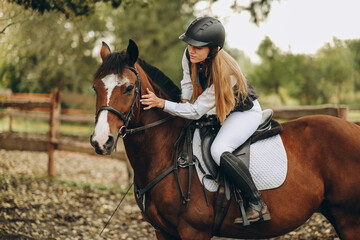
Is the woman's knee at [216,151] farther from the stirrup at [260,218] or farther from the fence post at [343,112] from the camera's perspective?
the fence post at [343,112]

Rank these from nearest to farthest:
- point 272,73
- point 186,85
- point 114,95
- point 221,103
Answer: point 114,95 → point 221,103 → point 186,85 → point 272,73

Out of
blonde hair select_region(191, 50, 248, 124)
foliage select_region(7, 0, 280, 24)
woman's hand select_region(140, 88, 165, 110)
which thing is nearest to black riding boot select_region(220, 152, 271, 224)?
blonde hair select_region(191, 50, 248, 124)

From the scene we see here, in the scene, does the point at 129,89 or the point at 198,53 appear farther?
the point at 198,53

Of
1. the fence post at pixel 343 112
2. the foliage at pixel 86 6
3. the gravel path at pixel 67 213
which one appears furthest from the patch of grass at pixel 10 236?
the fence post at pixel 343 112

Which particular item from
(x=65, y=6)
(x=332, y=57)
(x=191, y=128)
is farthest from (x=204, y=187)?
(x=332, y=57)

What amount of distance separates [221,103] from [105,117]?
38.9 inches

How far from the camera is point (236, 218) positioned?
9.87ft

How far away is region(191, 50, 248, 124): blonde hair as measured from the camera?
9.52 feet

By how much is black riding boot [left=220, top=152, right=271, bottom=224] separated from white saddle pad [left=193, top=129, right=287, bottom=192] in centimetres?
14

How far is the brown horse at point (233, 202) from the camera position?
2934mm

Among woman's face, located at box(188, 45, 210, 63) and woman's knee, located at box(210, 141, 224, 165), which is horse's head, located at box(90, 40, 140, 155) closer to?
woman's face, located at box(188, 45, 210, 63)

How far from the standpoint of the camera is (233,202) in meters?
3.04

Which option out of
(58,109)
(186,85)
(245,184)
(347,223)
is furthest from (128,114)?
(58,109)

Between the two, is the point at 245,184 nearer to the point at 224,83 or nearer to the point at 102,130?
the point at 224,83
